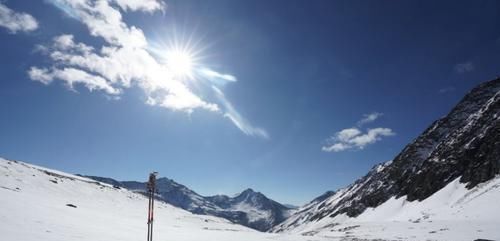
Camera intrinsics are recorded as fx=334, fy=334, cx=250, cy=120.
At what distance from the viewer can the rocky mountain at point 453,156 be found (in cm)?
9525

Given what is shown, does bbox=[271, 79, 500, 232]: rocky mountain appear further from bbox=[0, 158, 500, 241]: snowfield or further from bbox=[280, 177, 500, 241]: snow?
bbox=[0, 158, 500, 241]: snowfield

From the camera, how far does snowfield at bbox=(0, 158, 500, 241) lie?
95.9 ft

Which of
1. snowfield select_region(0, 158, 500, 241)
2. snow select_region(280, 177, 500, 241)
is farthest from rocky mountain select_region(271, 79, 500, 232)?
snowfield select_region(0, 158, 500, 241)

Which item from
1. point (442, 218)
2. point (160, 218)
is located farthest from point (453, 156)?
point (160, 218)

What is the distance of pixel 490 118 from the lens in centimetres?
11000

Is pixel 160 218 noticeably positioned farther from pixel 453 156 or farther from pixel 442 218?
pixel 453 156

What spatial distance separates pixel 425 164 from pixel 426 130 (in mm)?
50267

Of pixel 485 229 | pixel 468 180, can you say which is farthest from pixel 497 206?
pixel 468 180

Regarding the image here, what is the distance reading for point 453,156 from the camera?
11512 cm

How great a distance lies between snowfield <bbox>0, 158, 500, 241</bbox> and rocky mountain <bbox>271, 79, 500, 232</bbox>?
6285 millimetres

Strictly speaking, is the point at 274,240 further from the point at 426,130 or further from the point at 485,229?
the point at 426,130

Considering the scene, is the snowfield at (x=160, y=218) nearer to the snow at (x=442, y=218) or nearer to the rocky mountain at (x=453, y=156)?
the snow at (x=442, y=218)

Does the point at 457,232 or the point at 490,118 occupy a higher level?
the point at 490,118

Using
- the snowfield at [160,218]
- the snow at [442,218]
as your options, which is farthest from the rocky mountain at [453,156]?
the snowfield at [160,218]
